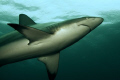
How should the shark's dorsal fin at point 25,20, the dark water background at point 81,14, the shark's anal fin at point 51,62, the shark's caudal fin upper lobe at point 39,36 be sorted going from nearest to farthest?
the shark's caudal fin upper lobe at point 39,36
the shark's anal fin at point 51,62
the shark's dorsal fin at point 25,20
the dark water background at point 81,14

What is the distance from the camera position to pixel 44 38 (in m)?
2.94

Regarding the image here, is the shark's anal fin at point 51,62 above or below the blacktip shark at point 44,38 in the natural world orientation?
below

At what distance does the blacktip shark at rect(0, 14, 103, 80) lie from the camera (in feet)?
9.04

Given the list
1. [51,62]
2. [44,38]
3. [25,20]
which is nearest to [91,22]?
[44,38]

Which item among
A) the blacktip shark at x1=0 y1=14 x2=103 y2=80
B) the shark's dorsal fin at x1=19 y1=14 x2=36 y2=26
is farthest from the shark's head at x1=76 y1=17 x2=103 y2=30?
the shark's dorsal fin at x1=19 y1=14 x2=36 y2=26

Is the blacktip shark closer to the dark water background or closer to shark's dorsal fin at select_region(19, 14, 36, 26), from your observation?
shark's dorsal fin at select_region(19, 14, 36, 26)

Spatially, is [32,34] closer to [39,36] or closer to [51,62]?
[39,36]

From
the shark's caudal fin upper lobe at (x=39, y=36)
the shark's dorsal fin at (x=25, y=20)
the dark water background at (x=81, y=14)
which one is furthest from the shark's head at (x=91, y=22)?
the dark water background at (x=81, y=14)

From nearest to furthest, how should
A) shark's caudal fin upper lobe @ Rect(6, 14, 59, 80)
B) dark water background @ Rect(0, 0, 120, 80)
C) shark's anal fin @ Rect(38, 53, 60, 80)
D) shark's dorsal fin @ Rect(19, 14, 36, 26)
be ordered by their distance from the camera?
shark's caudal fin upper lobe @ Rect(6, 14, 59, 80), shark's anal fin @ Rect(38, 53, 60, 80), shark's dorsal fin @ Rect(19, 14, 36, 26), dark water background @ Rect(0, 0, 120, 80)

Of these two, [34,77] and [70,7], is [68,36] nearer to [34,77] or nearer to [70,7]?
[70,7]

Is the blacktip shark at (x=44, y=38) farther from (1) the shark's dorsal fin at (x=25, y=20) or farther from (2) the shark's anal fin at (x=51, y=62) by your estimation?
(1) the shark's dorsal fin at (x=25, y=20)

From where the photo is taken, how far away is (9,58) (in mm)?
3141

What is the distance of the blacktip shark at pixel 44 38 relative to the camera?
275 cm

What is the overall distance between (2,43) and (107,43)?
24.8 metres
